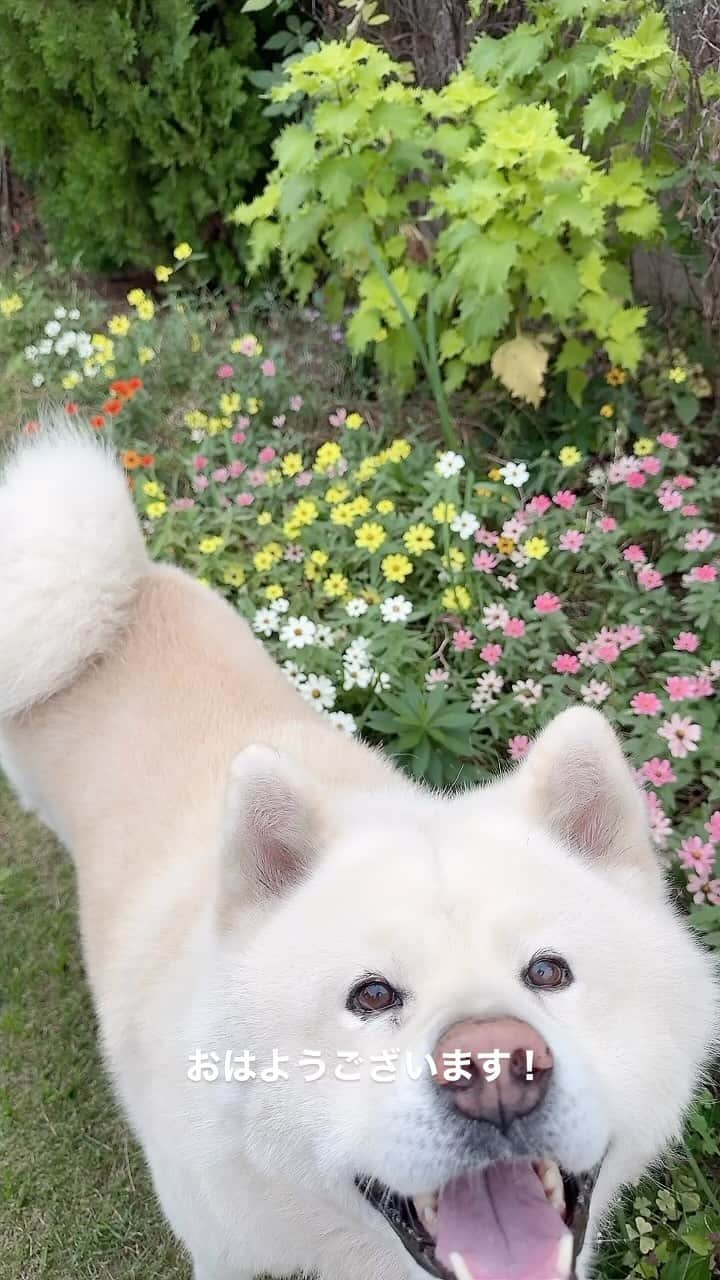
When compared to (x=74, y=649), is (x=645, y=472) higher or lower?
lower

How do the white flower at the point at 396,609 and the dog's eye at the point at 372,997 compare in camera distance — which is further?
the white flower at the point at 396,609

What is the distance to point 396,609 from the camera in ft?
8.24

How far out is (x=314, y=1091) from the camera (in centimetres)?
105

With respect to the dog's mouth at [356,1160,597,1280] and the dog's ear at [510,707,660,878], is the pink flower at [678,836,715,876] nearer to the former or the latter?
the dog's ear at [510,707,660,878]

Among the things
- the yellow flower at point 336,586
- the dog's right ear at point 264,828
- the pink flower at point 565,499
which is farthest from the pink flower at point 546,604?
the dog's right ear at point 264,828

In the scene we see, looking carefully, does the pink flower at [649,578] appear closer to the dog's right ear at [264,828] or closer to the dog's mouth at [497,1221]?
the dog's right ear at [264,828]

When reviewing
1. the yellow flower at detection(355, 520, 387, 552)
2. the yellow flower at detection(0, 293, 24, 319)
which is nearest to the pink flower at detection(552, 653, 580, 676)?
the yellow flower at detection(355, 520, 387, 552)

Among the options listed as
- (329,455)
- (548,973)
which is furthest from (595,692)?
(548,973)

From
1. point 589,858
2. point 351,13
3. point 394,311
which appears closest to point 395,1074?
point 589,858

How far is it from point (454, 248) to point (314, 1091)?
2222 mm

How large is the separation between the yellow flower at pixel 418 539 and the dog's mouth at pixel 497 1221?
1.77 meters

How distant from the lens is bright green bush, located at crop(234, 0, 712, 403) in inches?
93.8

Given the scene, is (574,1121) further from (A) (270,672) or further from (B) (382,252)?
(B) (382,252)

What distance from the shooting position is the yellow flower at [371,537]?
2.62 meters
